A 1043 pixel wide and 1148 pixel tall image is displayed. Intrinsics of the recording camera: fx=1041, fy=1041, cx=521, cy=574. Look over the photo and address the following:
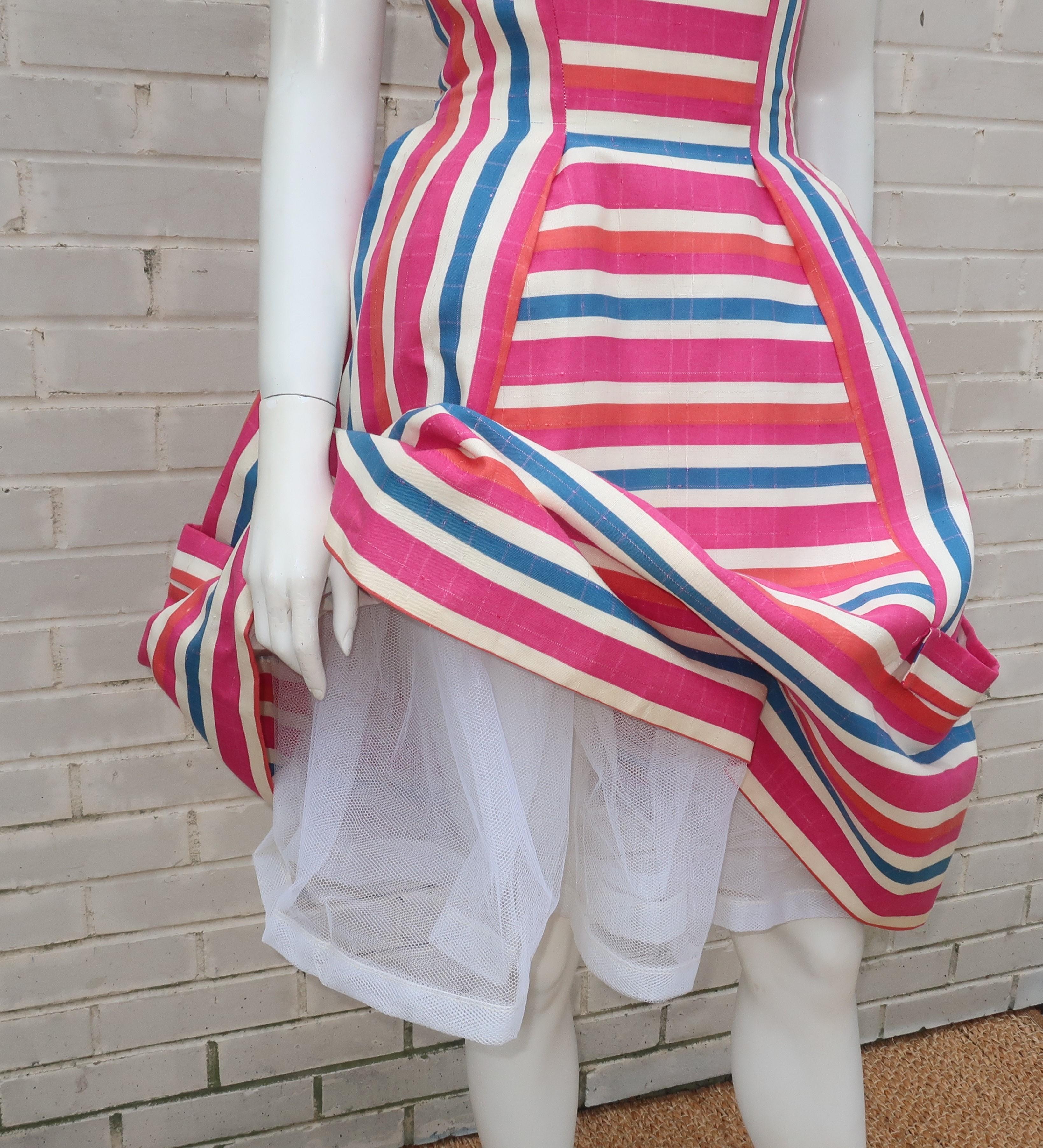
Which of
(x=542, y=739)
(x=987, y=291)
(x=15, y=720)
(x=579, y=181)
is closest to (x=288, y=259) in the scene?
(x=579, y=181)

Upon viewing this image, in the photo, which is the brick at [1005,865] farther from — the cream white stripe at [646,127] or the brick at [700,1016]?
the cream white stripe at [646,127]

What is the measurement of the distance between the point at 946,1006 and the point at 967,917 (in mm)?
157

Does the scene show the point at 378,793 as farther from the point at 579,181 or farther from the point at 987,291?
the point at 987,291

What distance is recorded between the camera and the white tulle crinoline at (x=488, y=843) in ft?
2.25

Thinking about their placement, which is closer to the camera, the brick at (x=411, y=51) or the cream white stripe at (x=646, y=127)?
the cream white stripe at (x=646, y=127)

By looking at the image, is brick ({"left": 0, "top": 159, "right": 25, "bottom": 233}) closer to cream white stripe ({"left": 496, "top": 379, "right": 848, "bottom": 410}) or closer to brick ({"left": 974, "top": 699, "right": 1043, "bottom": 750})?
cream white stripe ({"left": 496, "top": 379, "right": 848, "bottom": 410})

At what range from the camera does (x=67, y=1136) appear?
51.4 inches

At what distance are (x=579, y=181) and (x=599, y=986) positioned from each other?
3.79ft

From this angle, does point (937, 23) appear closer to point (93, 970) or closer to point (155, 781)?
point (155, 781)

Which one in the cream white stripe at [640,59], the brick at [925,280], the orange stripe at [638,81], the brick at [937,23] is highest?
the brick at [937,23]

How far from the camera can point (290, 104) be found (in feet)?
2.43

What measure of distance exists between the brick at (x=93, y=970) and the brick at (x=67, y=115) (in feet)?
2.99

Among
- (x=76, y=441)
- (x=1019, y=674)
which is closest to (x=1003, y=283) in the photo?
(x=1019, y=674)

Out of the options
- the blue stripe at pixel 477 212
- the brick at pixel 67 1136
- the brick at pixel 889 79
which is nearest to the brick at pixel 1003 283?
the brick at pixel 889 79
